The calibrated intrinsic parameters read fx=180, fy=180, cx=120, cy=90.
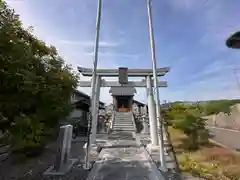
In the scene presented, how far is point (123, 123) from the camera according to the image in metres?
18.7

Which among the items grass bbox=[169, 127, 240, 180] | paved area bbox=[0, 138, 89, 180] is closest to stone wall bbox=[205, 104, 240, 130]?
grass bbox=[169, 127, 240, 180]

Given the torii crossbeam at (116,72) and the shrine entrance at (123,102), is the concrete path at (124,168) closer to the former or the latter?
the torii crossbeam at (116,72)

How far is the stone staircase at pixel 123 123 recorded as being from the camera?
57.3 feet

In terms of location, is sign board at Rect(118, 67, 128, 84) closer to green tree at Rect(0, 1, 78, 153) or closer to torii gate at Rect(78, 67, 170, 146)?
torii gate at Rect(78, 67, 170, 146)

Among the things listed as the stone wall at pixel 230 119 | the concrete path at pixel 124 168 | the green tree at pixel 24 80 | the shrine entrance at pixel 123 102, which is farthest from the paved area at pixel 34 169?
the shrine entrance at pixel 123 102

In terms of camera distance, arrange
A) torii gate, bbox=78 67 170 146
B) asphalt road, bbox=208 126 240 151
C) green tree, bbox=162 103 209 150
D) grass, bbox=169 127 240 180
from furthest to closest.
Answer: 1. torii gate, bbox=78 67 170 146
2. asphalt road, bbox=208 126 240 151
3. green tree, bbox=162 103 209 150
4. grass, bbox=169 127 240 180

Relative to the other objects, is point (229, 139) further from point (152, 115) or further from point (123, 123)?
point (123, 123)

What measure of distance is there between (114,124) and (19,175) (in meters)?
12.6

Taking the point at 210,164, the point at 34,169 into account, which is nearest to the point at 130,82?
the point at 210,164

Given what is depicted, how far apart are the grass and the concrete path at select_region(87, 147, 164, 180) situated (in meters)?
1.20

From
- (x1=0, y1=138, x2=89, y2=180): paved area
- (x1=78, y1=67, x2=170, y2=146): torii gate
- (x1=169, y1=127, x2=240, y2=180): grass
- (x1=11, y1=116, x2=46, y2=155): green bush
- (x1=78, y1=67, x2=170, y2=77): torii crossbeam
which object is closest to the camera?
(x1=11, y1=116, x2=46, y2=155): green bush

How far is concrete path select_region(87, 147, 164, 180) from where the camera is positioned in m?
5.60

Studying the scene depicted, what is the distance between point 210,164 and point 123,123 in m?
12.8

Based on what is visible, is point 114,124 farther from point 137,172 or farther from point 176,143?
point 137,172
